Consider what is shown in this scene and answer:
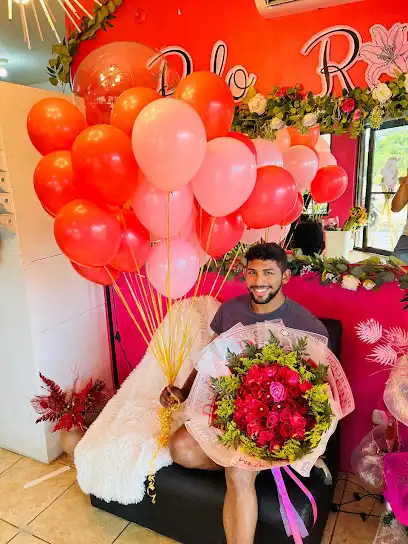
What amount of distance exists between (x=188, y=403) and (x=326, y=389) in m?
0.53

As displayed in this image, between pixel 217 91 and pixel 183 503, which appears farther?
pixel 183 503

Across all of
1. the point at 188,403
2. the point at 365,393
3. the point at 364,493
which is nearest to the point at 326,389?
the point at 188,403

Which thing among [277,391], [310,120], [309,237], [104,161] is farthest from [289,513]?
[310,120]

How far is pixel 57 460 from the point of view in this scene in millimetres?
2553

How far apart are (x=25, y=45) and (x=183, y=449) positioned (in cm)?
409

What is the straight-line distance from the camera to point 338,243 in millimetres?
2156

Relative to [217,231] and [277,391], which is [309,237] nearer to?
[217,231]

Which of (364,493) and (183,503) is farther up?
(183,503)

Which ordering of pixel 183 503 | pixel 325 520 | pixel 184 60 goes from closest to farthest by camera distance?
1. pixel 183 503
2. pixel 325 520
3. pixel 184 60

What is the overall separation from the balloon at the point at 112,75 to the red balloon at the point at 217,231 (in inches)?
21.4

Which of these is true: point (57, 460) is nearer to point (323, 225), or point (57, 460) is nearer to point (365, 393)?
point (365, 393)

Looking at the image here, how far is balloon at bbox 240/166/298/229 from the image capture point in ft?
5.09

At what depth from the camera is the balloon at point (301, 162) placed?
192cm

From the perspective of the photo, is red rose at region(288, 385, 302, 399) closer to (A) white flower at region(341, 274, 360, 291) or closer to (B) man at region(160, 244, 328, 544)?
(B) man at region(160, 244, 328, 544)
